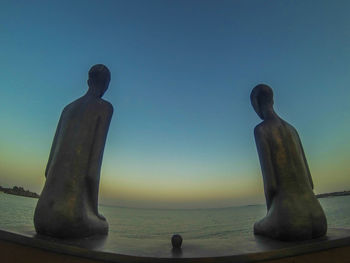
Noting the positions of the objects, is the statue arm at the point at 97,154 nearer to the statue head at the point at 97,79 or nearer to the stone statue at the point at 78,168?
the stone statue at the point at 78,168

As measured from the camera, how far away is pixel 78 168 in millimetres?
3234

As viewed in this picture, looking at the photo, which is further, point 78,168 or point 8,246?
point 78,168

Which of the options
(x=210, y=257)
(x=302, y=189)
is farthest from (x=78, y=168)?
(x=302, y=189)

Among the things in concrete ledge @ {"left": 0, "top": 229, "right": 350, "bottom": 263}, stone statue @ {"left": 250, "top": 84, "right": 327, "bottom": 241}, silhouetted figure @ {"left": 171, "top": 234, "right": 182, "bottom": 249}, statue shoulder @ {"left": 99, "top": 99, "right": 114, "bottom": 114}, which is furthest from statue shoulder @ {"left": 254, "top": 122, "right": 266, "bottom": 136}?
statue shoulder @ {"left": 99, "top": 99, "right": 114, "bottom": 114}

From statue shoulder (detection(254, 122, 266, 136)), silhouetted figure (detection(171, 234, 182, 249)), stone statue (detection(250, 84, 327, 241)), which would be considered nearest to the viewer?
silhouetted figure (detection(171, 234, 182, 249))

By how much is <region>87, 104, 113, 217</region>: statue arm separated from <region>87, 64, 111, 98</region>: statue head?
43 cm

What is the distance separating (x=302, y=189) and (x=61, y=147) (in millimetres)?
3784

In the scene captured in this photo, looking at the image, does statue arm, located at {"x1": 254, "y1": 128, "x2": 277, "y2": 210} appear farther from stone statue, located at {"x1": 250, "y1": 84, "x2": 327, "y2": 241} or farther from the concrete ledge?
the concrete ledge

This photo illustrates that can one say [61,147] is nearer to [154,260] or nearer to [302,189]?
[154,260]

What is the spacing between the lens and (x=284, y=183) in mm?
3365

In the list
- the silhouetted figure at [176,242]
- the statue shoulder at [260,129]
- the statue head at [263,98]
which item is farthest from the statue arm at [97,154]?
the statue head at [263,98]

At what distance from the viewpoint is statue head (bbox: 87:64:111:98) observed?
394 cm

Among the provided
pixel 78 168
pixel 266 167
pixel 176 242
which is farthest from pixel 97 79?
pixel 266 167

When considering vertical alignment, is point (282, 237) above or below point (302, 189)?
below
